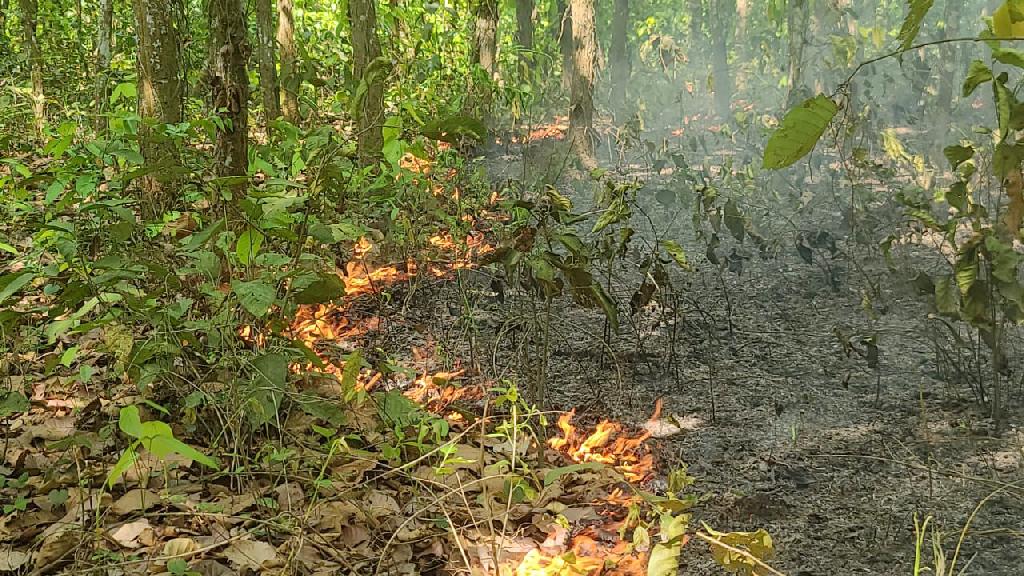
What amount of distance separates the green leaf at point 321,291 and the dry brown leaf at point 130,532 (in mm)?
789

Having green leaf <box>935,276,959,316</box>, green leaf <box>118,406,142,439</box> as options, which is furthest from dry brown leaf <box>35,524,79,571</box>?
green leaf <box>935,276,959,316</box>

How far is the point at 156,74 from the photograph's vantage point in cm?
452

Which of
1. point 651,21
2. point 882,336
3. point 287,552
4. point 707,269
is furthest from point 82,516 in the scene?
point 651,21

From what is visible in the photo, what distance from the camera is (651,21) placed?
13680 mm

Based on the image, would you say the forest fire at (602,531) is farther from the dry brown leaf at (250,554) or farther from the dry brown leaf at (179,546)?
the dry brown leaf at (179,546)

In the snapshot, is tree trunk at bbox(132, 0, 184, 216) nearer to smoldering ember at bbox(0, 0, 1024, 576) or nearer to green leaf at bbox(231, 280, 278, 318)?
smoldering ember at bbox(0, 0, 1024, 576)

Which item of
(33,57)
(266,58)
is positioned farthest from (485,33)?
(33,57)

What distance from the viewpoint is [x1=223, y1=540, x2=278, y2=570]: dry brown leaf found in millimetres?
2287

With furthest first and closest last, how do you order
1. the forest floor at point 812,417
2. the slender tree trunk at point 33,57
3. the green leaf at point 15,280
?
the slender tree trunk at point 33,57 → the forest floor at point 812,417 → the green leaf at point 15,280

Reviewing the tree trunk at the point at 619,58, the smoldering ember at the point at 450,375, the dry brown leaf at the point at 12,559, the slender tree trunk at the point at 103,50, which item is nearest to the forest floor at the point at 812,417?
the smoldering ember at the point at 450,375

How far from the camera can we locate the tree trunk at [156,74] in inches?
172

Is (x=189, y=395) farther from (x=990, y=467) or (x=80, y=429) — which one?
(x=990, y=467)

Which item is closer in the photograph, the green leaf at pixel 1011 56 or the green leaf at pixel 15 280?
the green leaf at pixel 1011 56

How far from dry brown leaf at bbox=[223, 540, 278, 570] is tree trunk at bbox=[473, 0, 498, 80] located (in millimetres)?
6205
